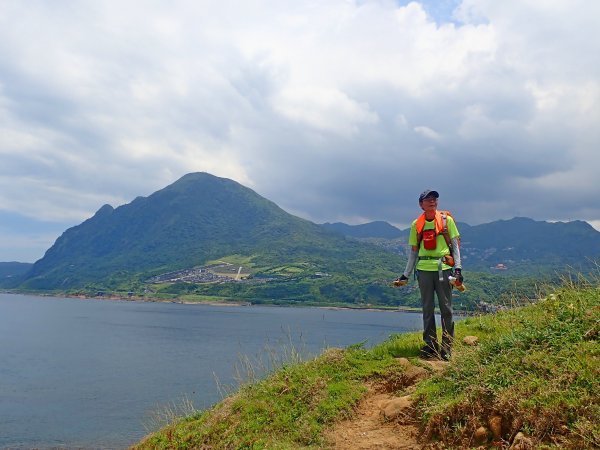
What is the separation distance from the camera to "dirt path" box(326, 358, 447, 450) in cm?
658

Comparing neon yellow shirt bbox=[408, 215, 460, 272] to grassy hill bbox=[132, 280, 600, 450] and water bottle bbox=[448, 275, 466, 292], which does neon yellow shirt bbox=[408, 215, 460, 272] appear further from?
grassy hill bbox=[132, 280, 600, 450]

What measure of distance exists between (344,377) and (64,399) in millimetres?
41358

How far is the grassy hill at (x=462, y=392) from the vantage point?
17.8ft

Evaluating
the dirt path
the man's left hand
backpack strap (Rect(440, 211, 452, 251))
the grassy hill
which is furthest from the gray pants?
the dirt path

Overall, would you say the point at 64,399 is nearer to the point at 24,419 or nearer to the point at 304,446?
the point at 24,419

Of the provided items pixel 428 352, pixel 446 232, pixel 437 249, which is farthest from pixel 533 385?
pixel 446 232

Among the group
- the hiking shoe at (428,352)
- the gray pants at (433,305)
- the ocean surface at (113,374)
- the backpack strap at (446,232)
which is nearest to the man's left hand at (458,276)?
the gray pants at (433,305)

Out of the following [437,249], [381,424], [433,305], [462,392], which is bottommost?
[381,424]

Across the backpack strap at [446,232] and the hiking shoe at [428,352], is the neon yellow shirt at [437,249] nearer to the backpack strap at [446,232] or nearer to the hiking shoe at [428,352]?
the backpack strap at [446,232]

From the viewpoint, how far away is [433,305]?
9516mm

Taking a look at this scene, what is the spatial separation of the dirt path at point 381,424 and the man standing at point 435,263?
103 centimetres

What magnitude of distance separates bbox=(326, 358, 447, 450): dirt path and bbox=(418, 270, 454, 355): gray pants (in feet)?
3.25

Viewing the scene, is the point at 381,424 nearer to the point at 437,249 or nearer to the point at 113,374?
the point at 437,249

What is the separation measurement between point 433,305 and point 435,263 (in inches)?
33.7
